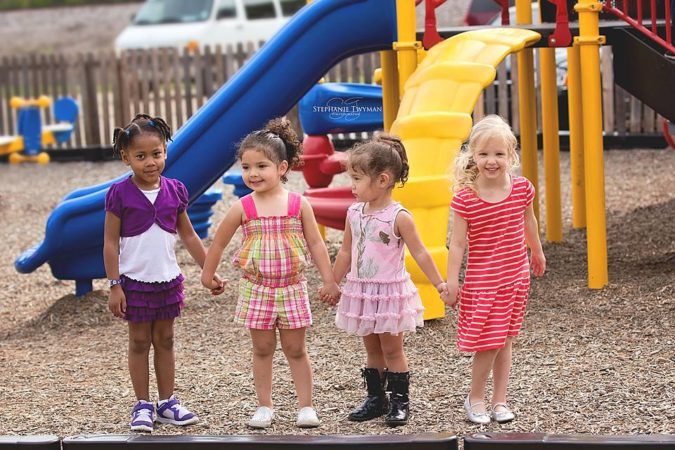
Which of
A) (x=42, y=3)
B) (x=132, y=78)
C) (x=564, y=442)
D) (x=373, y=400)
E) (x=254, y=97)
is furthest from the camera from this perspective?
(x=42, y=3)

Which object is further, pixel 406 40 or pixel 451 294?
pixel 406 40

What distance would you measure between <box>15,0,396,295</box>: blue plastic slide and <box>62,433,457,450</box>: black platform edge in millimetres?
3149

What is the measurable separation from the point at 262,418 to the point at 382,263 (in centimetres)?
78

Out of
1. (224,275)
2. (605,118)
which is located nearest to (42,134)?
(605,118)

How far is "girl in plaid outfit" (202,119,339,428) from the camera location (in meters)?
4.61

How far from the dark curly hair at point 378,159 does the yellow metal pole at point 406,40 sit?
2206 mm

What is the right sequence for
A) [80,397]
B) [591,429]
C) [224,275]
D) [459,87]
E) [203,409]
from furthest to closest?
[224,275]
[459,87]
[80,397]
[203,409]
[591,429]

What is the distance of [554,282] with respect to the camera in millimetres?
7141

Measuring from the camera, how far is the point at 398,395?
4.72m

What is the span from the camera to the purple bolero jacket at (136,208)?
4.74m

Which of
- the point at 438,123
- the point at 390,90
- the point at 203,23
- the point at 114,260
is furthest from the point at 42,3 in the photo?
the point at 114,260

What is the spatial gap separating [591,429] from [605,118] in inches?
393

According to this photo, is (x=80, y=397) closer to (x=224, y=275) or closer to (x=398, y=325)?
(x=398, y=325)

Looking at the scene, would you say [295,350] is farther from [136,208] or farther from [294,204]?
[136,208]
